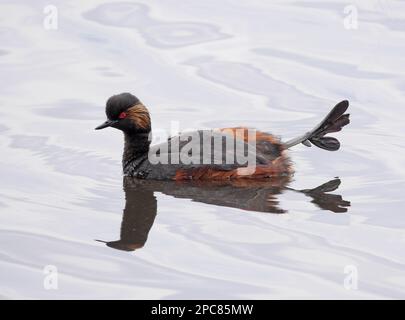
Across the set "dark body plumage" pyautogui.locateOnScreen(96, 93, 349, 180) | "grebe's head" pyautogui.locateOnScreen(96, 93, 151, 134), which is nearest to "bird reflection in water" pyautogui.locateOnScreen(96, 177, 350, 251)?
"dark body plumage" pyautogui.locateOnScreen(96, 93, 349, 180)

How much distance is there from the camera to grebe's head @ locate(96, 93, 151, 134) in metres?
10.6

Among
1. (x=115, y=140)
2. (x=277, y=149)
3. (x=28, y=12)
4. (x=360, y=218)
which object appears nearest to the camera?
(x=360, y=218)

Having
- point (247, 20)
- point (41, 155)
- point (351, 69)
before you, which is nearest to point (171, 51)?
point (247, 20)

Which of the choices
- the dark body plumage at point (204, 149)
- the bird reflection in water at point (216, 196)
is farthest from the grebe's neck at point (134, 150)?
the bird reflection in water at point (216, 196)

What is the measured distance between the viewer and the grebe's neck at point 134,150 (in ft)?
34.9

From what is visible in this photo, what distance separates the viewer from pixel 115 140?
11781mm

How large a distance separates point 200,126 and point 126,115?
156 cm

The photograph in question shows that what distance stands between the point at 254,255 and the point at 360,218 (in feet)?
4.30

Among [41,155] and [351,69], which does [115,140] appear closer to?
[41,155]

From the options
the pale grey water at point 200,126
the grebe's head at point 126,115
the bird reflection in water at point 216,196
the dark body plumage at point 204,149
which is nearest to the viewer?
the pale grey water at point 200,126

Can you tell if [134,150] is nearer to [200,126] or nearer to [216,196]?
[216,196]

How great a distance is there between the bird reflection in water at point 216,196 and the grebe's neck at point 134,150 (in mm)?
158

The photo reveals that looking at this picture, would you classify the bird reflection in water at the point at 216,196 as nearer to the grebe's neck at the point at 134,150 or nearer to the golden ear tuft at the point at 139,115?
the grebe's neck at the point at 134,150

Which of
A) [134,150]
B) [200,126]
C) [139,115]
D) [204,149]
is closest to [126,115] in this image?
[139,115]
